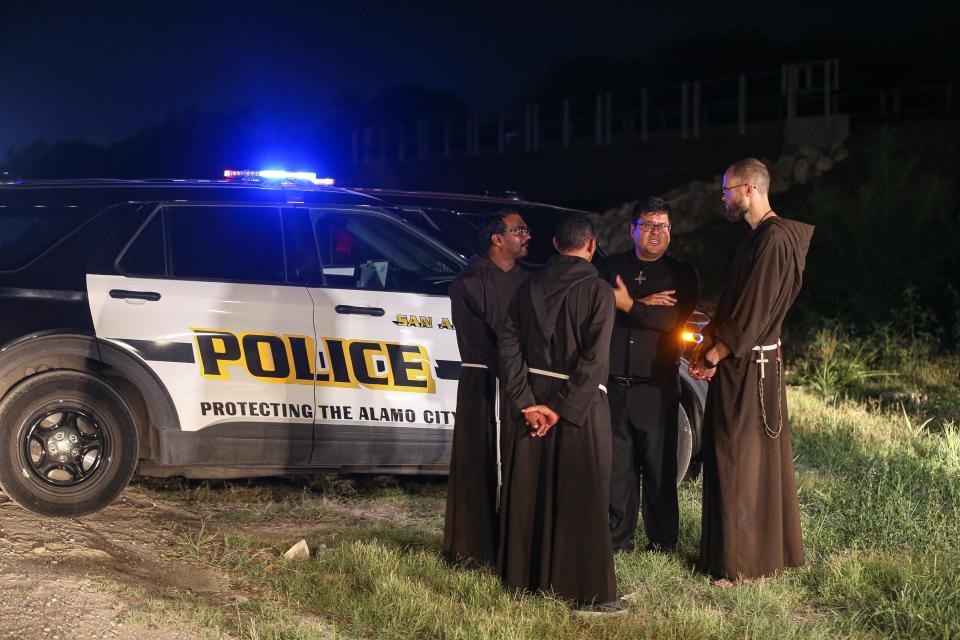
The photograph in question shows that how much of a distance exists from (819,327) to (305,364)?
9.71 metres

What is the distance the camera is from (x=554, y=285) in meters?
5.14

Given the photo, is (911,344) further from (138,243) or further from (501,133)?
(501,133)

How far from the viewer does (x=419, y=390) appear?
678 centimetres

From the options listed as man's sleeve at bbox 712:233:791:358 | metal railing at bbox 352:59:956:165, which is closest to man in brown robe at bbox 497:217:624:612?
man's sleeve at bbox 712:233:791:358

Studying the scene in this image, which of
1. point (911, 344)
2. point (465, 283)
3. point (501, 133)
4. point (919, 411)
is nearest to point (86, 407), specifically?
point (465, 283)

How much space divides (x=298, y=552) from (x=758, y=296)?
8.10 ft

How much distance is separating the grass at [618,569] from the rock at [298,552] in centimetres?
8

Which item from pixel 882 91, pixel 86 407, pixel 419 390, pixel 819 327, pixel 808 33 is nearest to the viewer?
pixel 86 407

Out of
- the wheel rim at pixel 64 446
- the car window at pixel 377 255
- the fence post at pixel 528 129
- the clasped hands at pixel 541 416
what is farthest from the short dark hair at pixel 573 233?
the fence post at pixel 528 129

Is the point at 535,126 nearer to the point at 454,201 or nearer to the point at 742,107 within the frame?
the point at 742,107

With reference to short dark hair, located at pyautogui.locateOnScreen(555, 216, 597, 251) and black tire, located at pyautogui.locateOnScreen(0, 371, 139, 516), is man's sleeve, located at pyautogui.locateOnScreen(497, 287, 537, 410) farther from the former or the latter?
black tire, located at pyautogui.locateOnScreen(0, 371, 139, 516)

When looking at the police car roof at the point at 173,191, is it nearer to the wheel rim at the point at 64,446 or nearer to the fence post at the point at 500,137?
the wheel rim at the point at 64,446

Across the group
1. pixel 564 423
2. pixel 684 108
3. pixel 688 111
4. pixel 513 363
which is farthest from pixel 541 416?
pixel 688 111

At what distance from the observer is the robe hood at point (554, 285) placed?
512cm
